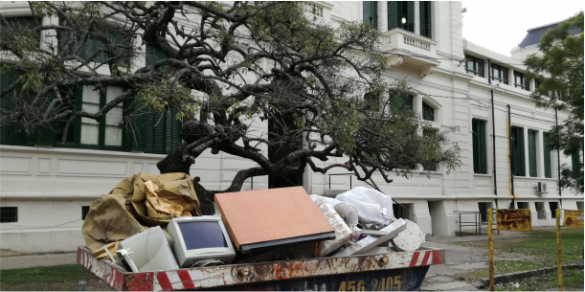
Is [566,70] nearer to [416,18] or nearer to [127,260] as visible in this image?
[416,18]

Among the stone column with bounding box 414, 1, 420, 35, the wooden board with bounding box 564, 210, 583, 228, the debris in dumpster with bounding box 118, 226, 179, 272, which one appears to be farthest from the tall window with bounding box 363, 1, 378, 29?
the debris in dumpster with bounding box 118, 226, 179, 272

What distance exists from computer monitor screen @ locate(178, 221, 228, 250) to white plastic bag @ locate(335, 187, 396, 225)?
1.90 m

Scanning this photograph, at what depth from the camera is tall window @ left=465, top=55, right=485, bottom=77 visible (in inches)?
981

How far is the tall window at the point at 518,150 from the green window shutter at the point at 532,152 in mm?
1107

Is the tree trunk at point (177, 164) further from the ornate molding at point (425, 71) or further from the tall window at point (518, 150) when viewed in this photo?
the tall window at point (518, 150)

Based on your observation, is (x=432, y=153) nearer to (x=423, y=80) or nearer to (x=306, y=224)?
(x=306, y=224)

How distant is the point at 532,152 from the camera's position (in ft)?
93.8

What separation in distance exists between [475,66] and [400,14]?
618 cm

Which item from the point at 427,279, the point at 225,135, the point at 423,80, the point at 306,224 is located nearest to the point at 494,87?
the point at 423,80

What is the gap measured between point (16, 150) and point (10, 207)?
4.39 ft

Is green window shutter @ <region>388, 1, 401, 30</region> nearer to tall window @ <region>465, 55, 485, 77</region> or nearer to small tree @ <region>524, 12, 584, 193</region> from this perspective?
tall window @ <region>465, 55, 485, 77</region>

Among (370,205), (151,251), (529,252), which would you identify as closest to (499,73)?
(529,252)

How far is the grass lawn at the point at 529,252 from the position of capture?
423 inches

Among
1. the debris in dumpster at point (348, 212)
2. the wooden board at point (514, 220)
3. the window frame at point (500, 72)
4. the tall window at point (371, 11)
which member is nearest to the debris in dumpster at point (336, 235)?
the debris in dumpster at point (348, 212)
